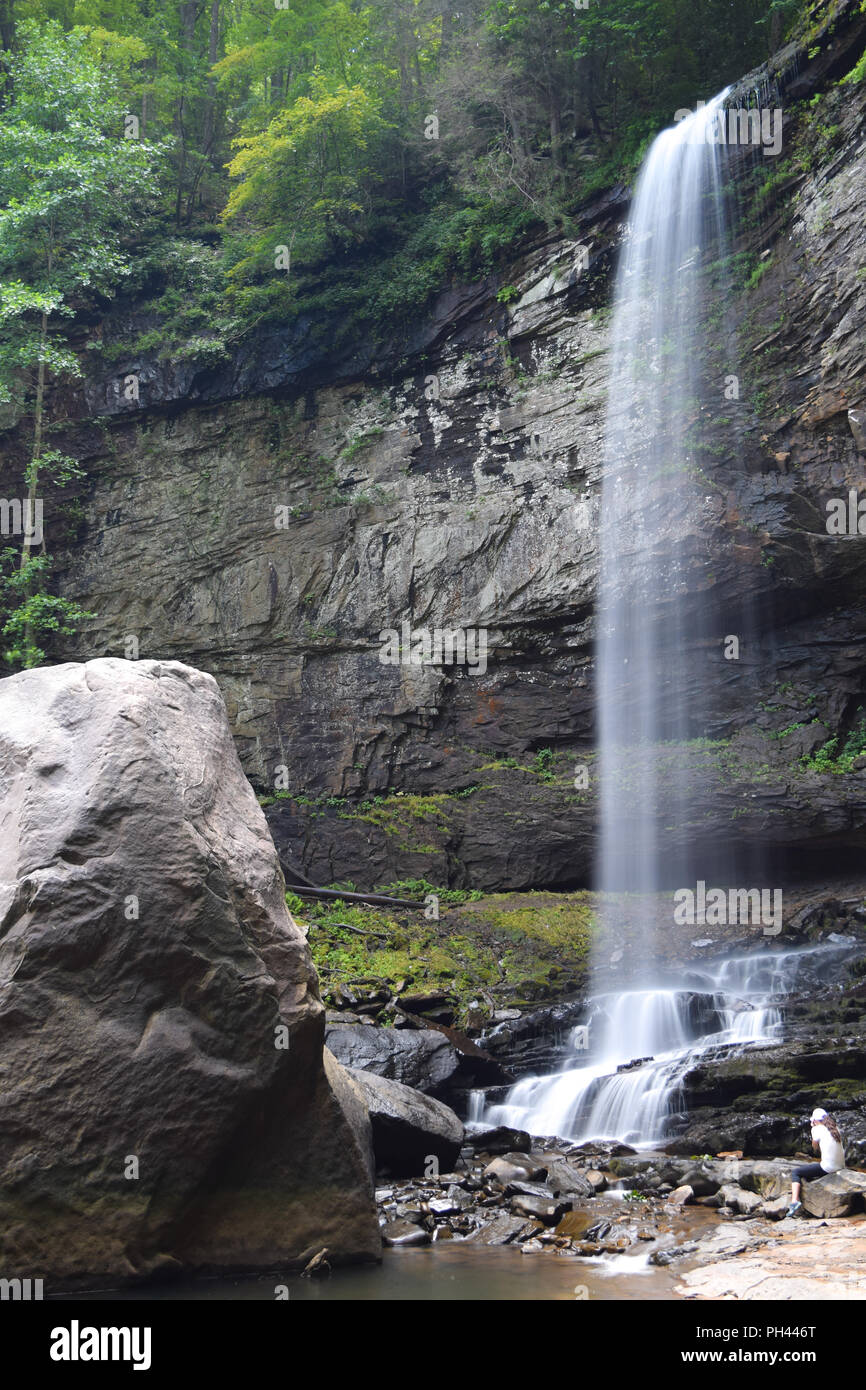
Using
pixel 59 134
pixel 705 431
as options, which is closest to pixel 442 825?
pixel 705 431

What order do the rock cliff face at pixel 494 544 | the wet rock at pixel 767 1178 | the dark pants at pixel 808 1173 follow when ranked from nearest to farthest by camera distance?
the wet rock at pixel 767 1178 → the dark pants at pixel 808 1173 → the rock cliff face at pixel 494 544

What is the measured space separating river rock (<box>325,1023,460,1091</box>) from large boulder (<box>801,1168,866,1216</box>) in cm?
433

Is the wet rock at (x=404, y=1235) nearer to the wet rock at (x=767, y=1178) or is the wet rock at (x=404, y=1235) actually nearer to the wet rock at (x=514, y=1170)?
the wet rock at (x=514, y=1170)

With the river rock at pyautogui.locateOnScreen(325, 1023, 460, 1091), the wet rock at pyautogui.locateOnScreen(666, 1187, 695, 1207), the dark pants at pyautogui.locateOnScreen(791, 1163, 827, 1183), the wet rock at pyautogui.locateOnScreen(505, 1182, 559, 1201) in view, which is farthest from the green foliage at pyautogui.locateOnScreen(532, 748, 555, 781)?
the wet rock at pyautogui.locateOnScreen(666, 1187, 695, 1207)

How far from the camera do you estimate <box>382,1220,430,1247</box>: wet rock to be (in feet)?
21.1

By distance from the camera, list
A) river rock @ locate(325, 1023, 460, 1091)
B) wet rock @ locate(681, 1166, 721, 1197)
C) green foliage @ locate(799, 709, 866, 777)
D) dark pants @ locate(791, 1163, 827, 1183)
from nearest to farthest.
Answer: dark pants @ locate(791, 1163, 827, 1183)
wet rock @ locate(681, 1166, 721, 1197)
river rock @ locate(325, 1023, 460, 1091)
green foliage @ locate(799, 709, 866, 777)

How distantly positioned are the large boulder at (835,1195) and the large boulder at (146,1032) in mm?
3098

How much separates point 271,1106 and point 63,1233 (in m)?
1.22

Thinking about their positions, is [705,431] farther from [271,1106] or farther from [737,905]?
[271,1106]

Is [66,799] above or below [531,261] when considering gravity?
below

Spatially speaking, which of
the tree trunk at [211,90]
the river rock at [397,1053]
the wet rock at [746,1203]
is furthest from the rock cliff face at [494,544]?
the wet rock at [746,1203]

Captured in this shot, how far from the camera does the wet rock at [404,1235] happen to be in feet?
21.1

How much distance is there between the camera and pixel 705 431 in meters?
17.9

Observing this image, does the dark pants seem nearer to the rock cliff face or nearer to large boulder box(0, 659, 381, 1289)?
large boulder box(0, 659, 381, 1289)
